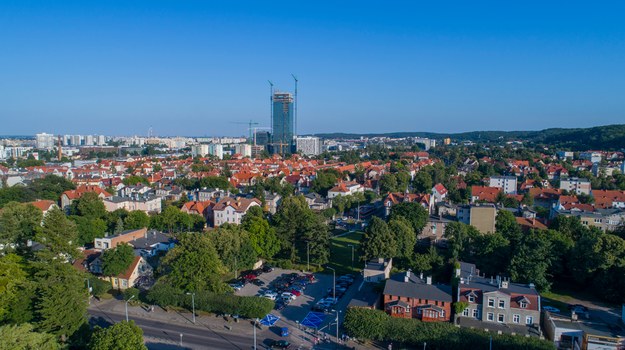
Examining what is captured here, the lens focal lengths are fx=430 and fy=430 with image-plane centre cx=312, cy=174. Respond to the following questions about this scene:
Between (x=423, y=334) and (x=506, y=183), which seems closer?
(x=423, y=334)

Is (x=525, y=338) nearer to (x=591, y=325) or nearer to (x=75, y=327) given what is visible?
(x=591, y=325)

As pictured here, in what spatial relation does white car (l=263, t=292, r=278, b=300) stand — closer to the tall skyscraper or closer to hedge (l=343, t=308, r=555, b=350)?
hedge (l=343, t=308, r=555, b=350)

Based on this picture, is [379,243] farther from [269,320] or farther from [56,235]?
[56,235]

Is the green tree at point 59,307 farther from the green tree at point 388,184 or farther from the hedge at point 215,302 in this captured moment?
the green tree at point 388,184

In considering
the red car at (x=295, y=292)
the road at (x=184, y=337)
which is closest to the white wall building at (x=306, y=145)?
the red car at (x=295, y=292)

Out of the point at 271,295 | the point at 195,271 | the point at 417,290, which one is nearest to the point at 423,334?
the point at 417,290

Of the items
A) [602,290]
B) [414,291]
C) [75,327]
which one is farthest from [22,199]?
[602,290]
